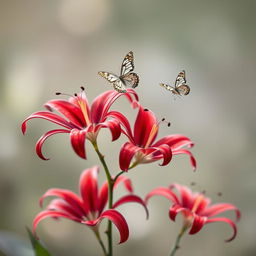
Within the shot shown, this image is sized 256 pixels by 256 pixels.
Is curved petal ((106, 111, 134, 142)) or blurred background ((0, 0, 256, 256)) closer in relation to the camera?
curved petal ((106, 111, 134, 142))

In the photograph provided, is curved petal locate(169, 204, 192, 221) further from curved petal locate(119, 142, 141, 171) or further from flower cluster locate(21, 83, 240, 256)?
curved petal locate(119, 142, 141, 171)

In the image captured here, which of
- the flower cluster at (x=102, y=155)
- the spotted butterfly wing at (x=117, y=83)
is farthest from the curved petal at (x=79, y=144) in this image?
the spotted butterfly wing at (x=117, y=83)

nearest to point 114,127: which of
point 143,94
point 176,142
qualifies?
point 176,142

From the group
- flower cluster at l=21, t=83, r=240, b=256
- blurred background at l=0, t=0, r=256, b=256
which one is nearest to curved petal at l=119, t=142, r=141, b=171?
flower cluster at l=21, t=83, r=240, b=256

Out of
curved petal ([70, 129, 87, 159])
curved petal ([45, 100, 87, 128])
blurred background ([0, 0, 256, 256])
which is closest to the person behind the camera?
curved petal ([70, 129, 87, 159])

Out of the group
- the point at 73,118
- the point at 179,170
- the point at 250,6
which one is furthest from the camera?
the point at 179,170

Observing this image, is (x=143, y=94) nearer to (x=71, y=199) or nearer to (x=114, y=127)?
(x=71, y=199)

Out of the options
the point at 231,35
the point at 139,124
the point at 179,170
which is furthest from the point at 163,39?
the point at 139,124

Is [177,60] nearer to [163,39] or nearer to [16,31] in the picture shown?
[163,39]
